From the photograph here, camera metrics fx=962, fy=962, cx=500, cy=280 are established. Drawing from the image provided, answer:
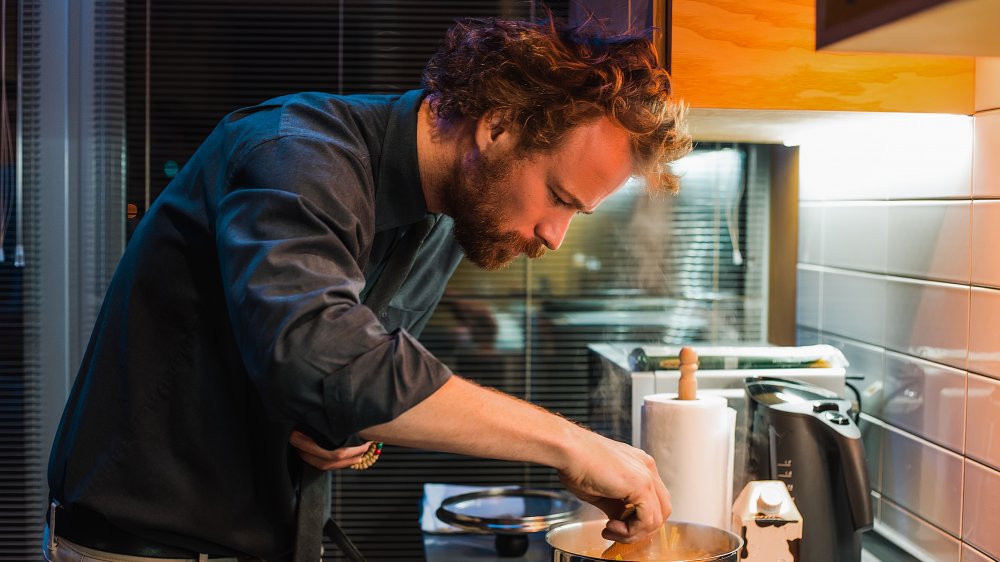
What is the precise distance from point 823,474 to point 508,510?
516 millimetres

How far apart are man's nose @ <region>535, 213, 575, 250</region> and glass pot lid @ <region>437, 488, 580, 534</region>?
47cm

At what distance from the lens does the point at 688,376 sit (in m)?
1.28

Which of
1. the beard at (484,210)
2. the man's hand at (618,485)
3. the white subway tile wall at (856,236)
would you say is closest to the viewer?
the man's hand at (618,485)

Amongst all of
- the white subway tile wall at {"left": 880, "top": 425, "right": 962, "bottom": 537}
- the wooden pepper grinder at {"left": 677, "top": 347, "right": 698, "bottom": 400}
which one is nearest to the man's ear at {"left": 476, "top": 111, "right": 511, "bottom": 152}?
the wooden pepper grinder at {"left": 677, "top": 347, "right": 698, "bottom": 400}

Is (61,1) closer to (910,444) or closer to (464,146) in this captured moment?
(464,146)

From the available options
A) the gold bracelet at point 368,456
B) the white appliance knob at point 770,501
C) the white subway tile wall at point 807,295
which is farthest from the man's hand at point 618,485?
the white subway tile wall at point 807,295

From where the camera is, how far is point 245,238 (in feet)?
2.62

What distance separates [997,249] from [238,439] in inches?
37.4

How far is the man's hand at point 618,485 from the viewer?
2.86 feet

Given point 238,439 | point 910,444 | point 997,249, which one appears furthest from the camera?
point 910,444

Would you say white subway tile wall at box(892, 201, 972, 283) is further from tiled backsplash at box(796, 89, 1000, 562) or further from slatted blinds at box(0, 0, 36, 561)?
slatted blinds at box(0, 0, 36, 561)

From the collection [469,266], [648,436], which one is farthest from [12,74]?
[648,436]

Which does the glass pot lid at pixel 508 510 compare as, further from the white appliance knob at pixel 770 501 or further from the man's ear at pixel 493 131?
the man's ear at pixel 493 131

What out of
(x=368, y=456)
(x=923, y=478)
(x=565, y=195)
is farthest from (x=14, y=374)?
(x=923, y=478)
